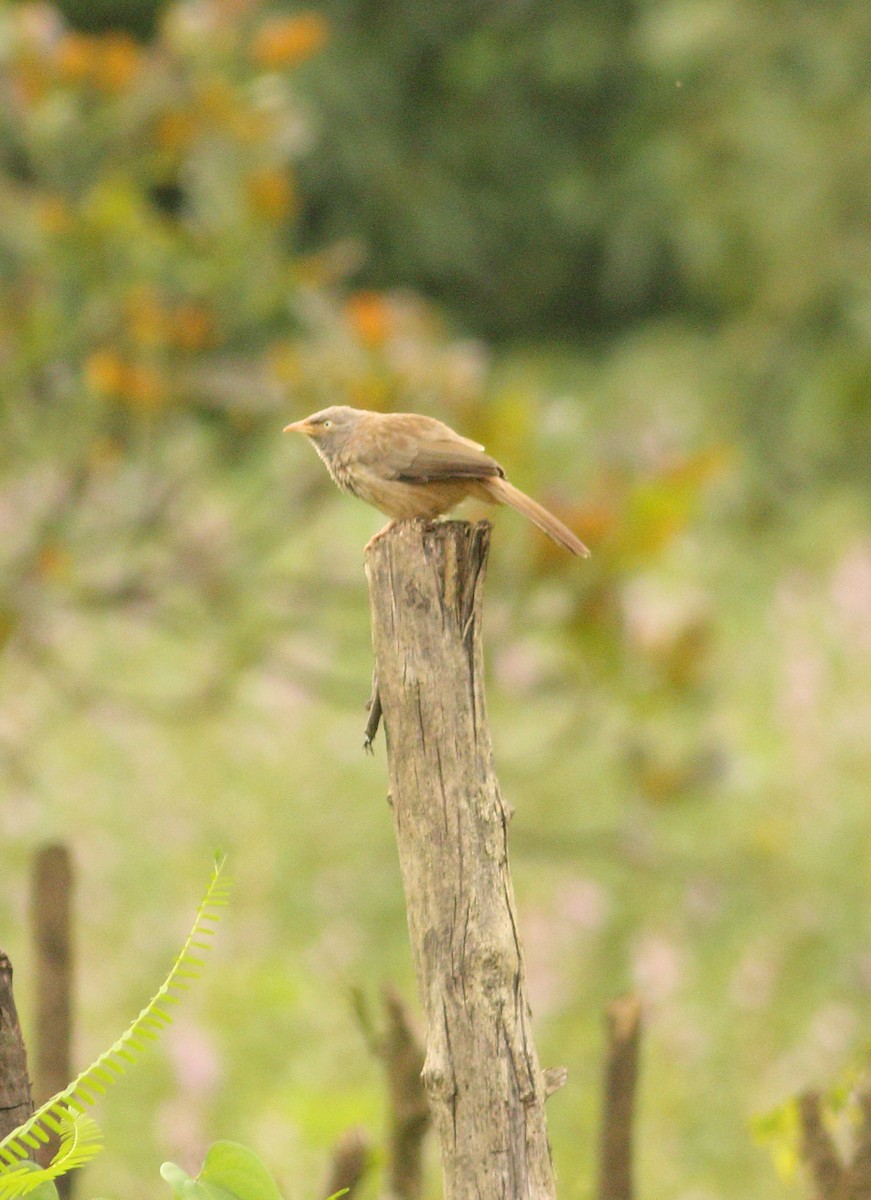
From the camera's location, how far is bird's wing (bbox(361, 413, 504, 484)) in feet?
8.09

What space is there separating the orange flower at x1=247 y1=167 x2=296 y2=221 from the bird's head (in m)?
1.96

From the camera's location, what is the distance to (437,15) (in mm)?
13961

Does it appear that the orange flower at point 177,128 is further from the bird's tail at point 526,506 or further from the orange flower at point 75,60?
the bird's tail at point 526,506

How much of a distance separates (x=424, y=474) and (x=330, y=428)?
14.1 inches

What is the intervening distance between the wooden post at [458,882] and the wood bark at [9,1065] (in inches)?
15.7

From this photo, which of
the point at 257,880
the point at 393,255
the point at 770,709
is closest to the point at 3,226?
the point at 257,880

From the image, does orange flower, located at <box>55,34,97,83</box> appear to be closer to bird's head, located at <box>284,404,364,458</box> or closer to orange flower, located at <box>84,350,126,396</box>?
orange flower, located at <box>84,350,126,396</box>

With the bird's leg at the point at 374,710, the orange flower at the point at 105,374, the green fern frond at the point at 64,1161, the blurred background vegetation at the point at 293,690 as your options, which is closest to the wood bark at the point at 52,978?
the bird's leg at the point at 374,710

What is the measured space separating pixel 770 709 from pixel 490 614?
2840 mm

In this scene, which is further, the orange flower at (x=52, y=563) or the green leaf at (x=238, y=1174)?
the orange flower at (x=52, y=563)

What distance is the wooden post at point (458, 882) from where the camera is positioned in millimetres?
1541

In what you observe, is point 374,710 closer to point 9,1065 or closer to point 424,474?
point 9,1065

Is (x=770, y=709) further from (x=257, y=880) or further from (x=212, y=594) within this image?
(x=212, y=594)

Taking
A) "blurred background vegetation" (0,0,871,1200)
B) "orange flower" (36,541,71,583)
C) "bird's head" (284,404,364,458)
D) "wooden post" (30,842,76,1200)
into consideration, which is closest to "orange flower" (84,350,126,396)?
"blurred background vegetation" (0,0,871,1200)
